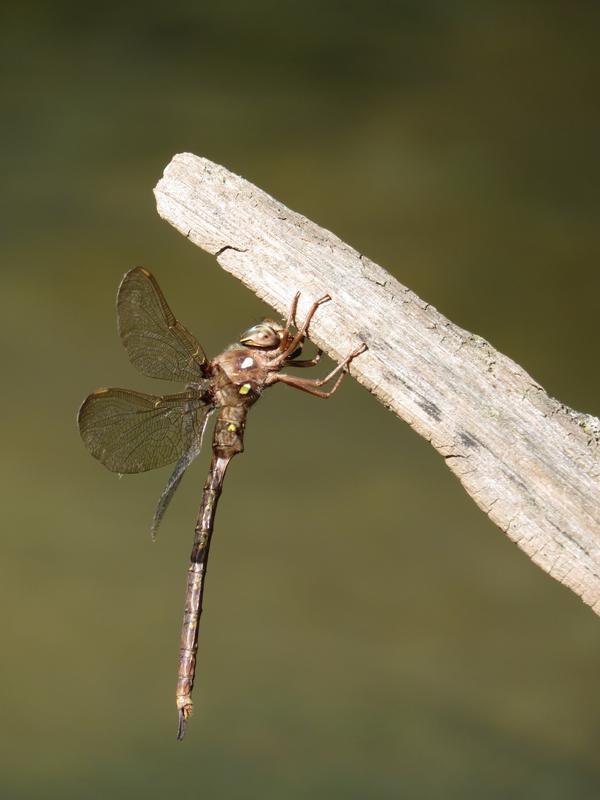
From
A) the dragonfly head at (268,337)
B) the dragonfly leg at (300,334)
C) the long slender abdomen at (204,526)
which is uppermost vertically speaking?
the dragonfly head at (268,337)

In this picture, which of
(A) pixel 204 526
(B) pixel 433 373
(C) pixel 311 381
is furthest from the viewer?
(A) pixel 204 526

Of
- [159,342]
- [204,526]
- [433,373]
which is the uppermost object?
[159,342]

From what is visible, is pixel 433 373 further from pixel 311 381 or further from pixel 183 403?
pixel 183 403

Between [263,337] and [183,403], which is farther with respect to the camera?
[183,403]

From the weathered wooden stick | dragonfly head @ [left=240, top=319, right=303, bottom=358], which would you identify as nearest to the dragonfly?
dragonfly head @ [left=240, top=319, right=303, bottom=358]

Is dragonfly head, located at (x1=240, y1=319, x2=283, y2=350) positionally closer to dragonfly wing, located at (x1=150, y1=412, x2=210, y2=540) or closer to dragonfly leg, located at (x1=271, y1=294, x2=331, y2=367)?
dragonfly leg, located at (x1=271, y1=294, x2=331, y2=367)

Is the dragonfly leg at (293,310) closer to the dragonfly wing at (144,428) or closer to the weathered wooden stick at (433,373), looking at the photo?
the weathered wooden stick at (433,373)

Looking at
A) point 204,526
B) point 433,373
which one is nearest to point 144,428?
point 204,526

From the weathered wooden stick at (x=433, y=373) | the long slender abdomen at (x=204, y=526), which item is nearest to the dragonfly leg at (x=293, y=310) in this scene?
the weathered wooden stick at (x=433, y=373)
